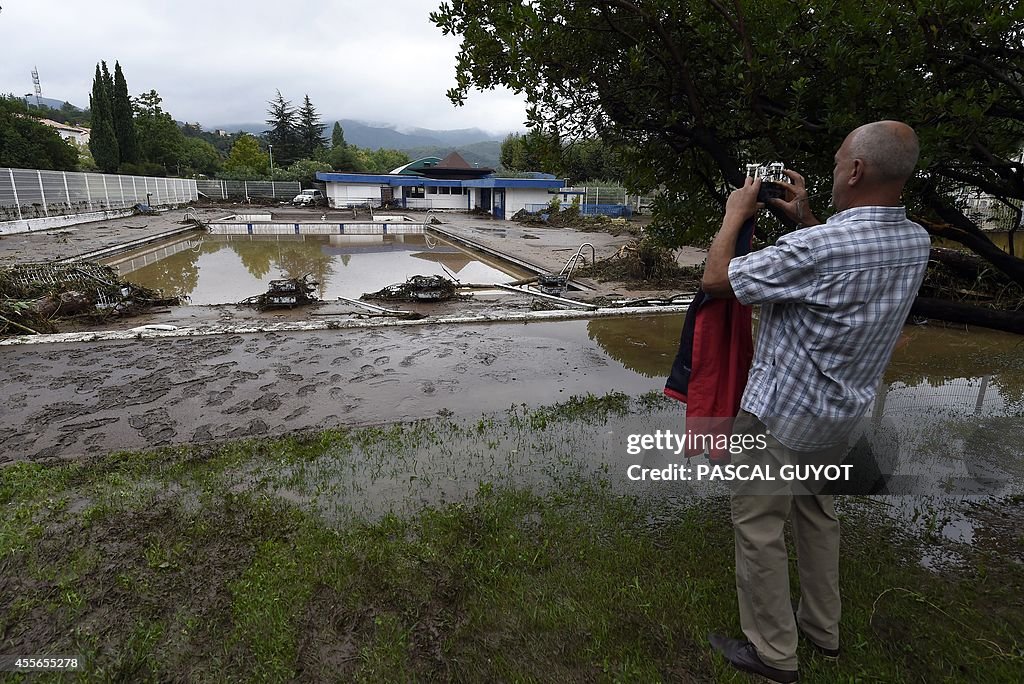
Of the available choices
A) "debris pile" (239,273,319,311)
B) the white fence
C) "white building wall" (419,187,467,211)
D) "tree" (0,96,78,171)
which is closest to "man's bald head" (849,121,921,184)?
"debris pile" (239,273,319,311)

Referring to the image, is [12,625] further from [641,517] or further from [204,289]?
[204,289]

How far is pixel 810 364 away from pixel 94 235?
25.8 metres

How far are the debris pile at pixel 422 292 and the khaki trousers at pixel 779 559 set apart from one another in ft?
28.5

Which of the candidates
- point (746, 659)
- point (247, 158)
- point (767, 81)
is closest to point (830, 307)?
point (746, 659)

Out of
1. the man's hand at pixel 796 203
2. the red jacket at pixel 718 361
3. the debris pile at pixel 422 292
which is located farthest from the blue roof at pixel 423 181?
the red jacket at pixel 718 361

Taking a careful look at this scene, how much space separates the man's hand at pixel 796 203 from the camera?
2.06m

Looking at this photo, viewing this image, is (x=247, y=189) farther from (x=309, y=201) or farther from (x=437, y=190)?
(x=437, y=190)

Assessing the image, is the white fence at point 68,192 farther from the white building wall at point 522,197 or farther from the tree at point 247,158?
the tree at point 247,158

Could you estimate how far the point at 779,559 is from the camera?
1958 mm

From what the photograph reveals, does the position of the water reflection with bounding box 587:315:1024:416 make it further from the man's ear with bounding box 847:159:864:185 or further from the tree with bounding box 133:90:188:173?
the tree with bounding box 133:90:188:173

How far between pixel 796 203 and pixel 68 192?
3306 centimetres

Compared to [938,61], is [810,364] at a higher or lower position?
lower

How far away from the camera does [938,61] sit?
100 inches

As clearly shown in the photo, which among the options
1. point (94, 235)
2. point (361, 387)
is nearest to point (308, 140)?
point (94, 235)
